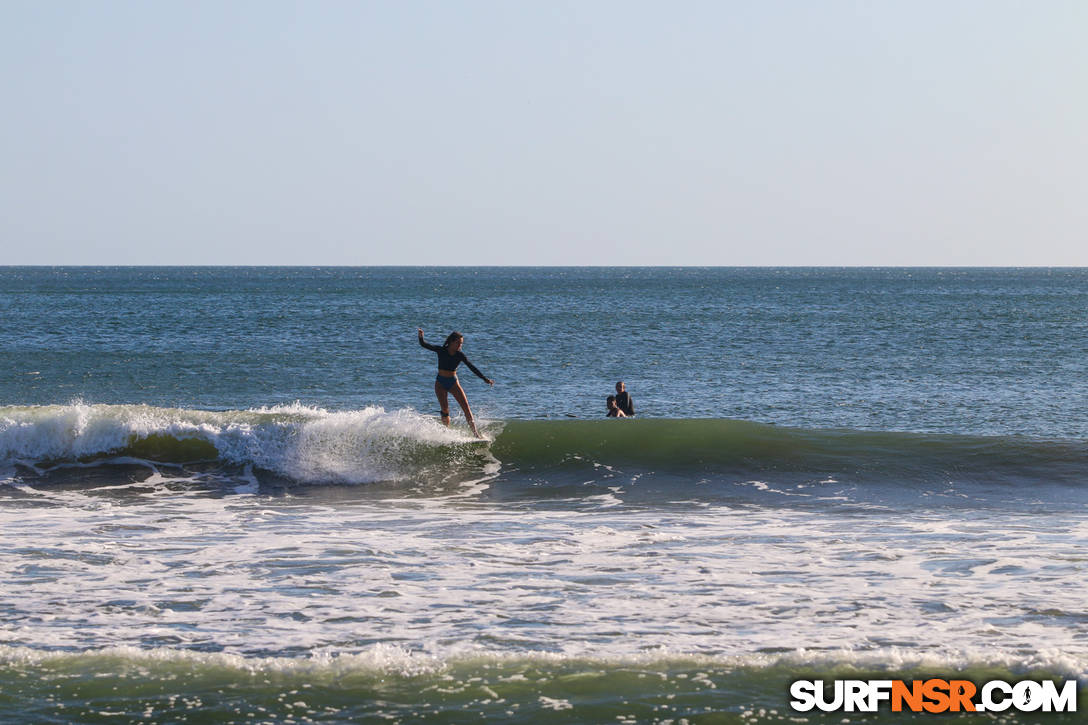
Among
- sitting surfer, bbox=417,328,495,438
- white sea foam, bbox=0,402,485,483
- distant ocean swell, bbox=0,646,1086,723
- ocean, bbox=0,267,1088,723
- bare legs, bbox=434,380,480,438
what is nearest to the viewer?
distant ocean swell, bbox=0,646,1086,723

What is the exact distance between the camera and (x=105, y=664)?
7.32 m

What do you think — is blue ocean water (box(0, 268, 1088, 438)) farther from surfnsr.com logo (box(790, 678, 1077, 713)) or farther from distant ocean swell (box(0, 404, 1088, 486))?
surfnsr.com logo (box(790, 678, 1077, 713))

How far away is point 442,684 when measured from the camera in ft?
23.1

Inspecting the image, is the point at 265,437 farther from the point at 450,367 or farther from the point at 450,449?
the point at 450,367

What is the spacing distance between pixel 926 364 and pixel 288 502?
31.3 metres

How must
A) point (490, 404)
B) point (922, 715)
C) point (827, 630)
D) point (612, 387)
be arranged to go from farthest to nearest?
point (612, 387) < point (490, 404) < point (827, 630) < point (922, 715)

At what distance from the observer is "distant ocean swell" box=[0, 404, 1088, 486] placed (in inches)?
636

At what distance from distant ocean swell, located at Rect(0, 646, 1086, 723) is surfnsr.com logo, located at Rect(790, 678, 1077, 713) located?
92mm

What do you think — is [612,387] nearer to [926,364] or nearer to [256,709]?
[926,364]

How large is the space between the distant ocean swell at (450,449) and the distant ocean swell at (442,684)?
8.45 meters

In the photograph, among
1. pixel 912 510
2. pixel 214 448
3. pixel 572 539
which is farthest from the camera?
pixel 214 448

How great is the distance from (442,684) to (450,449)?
33.5 ft

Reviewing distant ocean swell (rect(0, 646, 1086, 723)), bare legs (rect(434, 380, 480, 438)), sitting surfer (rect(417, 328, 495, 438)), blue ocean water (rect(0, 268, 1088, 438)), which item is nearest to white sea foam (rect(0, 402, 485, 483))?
bare legs (rect(434, 380, 480, 438))

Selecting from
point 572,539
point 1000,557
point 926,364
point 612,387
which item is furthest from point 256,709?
point 926,364
